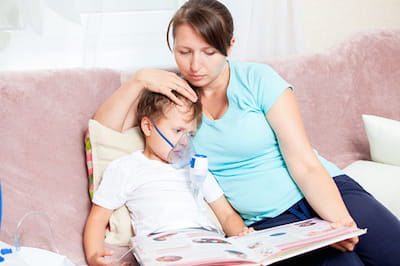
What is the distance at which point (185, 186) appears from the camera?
1.62 meters

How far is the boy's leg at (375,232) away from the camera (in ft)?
4.71

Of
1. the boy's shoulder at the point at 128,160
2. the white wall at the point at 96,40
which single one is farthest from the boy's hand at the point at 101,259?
the white wall at the point at 96,40

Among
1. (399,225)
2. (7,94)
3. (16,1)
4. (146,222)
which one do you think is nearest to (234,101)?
(146,222)

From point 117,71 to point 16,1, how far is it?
0.49 metres

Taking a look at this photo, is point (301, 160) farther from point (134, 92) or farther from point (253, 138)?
point (134, 92)

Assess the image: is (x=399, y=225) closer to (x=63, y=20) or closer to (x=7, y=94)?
(x=7, y=94)

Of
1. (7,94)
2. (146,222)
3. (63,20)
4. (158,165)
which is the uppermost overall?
(63,20)

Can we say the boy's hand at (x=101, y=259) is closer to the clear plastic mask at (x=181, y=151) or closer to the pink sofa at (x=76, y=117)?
the pink sofa at (x=76, y=117)

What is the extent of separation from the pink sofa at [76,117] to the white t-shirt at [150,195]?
139 millimetres

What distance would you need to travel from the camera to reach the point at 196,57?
1536 millimetres

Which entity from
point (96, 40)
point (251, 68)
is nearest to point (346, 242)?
point (251, 68)

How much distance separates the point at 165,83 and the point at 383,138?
3.04 feet

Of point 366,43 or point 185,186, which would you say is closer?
point 185,186

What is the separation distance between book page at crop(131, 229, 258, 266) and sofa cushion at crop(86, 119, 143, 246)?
0.66 ft
